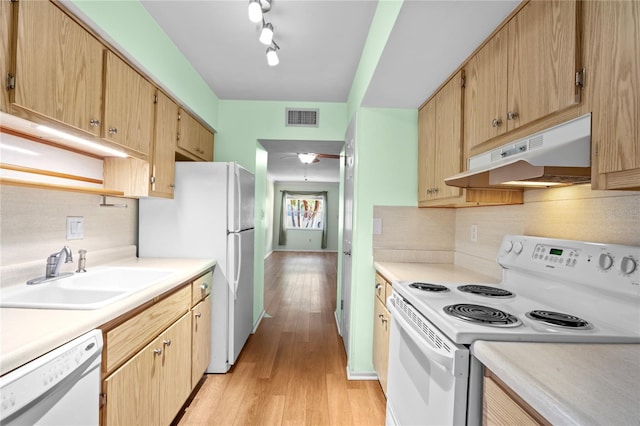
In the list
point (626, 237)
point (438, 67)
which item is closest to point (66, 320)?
point (626, 237)

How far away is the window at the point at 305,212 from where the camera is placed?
33.9 feet

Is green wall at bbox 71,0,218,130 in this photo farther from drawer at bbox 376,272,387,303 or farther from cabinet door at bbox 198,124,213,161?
drawer at bbox 376,272,387,303

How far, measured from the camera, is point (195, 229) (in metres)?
2.41

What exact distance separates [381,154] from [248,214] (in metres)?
1.31

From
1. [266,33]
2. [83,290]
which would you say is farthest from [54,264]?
[266,33]

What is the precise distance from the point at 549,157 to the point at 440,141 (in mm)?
1111

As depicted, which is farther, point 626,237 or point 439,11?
point 439,11

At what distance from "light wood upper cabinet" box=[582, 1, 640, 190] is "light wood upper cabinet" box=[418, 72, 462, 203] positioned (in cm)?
83

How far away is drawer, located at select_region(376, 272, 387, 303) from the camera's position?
2072mm

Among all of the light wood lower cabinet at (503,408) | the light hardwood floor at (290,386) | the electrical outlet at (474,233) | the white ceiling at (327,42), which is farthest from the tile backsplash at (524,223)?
the light hardwood floor at (290,386)

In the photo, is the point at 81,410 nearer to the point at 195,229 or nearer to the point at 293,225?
the point at 195,229

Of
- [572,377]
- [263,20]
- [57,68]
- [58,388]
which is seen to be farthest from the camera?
[263,20]

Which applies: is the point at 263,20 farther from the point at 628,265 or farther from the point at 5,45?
the point at 628,265

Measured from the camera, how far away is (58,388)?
0.92 m
